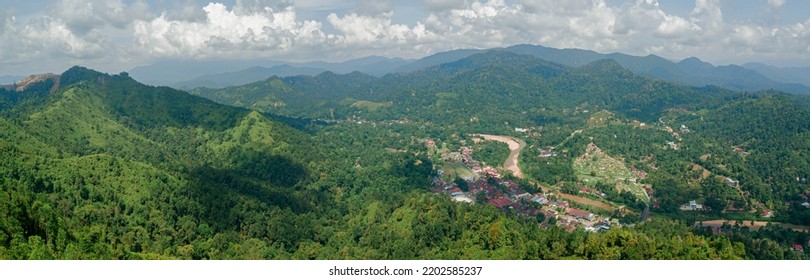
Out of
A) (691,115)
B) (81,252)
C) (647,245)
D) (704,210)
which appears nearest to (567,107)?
(691,115)

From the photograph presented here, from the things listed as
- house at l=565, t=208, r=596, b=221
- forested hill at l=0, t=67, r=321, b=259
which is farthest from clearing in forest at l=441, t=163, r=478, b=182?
forested hill at l=0, t=67, r=321, b=259

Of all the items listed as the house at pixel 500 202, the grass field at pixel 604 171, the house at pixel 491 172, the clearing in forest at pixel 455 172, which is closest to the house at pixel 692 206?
the grass field at pixel 604 171

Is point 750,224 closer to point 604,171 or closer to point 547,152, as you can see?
point 604,171

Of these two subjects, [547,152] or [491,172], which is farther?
[547,152]

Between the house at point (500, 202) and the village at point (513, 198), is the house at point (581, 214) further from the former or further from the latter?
the house at point (500, 202)

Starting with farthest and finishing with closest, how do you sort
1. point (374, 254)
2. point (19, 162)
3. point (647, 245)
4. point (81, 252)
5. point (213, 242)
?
1. point (19, 162)
2. point (213, 242)
3. point (374, 254)
4. point (647, 245)
5. point (81, 252)

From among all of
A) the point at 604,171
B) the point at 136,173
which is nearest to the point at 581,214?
the point at 604,171

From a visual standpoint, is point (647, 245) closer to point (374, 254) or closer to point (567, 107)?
point (374, 254)
